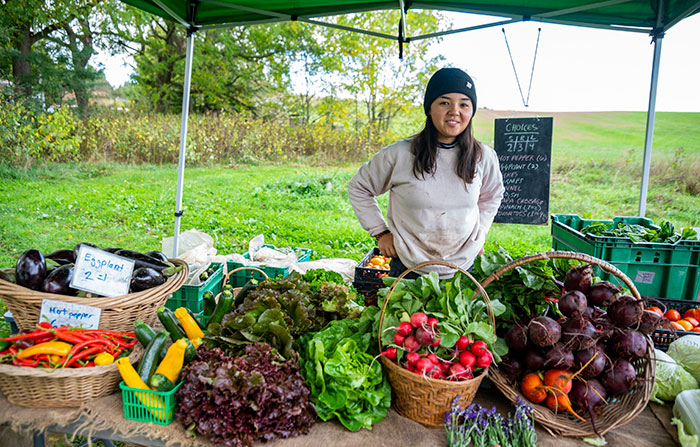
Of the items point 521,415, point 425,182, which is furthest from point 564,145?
point 521,415

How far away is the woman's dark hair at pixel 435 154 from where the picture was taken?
2.26m

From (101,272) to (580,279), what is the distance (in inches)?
81.2

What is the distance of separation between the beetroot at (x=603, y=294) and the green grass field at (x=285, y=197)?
4.09 metres

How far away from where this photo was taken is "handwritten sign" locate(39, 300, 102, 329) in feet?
5.88

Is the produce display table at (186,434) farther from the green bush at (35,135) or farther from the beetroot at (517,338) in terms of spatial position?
the green bush at (35,135)

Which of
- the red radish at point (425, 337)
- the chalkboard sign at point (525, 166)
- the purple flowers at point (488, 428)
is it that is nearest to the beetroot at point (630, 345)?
the purple flowers at point (488, 428)

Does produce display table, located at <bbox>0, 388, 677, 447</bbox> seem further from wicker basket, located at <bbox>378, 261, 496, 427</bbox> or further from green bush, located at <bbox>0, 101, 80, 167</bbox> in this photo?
green bush, located at <bbox>0, 101, 80, 167</bbox>

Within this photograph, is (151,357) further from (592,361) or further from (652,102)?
(652,102)

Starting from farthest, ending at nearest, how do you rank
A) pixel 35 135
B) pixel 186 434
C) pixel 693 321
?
pixel 35 135
pixel 693 321
pixel 186 434

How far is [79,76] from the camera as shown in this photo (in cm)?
854

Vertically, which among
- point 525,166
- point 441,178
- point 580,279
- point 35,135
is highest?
point 35,135

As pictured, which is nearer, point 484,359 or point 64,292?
point 484,359

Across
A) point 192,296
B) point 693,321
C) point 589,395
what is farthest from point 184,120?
point 693,321

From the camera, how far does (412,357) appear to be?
1532 millimetres
